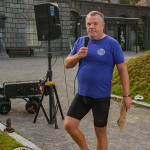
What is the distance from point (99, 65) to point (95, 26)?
50 cm

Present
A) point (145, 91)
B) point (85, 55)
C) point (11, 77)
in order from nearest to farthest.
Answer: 1. point (85, 55)
2. point (145, 91)
3. point (11, 77)

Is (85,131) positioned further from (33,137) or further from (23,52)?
(23,52)

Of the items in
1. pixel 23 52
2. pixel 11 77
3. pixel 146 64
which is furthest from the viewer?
pixel 23 52

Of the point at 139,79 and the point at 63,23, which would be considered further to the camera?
the point at 63,23

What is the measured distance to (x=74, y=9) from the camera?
38.6m

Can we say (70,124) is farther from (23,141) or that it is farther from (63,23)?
(63,23)

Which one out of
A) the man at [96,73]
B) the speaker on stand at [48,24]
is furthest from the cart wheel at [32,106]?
the man at [96,73]

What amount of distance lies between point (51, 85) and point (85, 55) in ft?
10.5

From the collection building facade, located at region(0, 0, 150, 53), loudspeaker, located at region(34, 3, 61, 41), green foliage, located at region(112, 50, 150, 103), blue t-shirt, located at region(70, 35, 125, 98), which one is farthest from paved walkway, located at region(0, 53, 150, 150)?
building facade, located at region(0, 0, 150, 53)

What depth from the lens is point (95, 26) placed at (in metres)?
4.69

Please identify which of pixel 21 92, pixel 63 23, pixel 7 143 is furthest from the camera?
pixel 63 23

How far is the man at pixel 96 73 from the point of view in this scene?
15.5 feet

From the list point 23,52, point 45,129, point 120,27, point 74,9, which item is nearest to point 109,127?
point 45,129

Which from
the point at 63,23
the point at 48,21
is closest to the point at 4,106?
the point at 48,21
